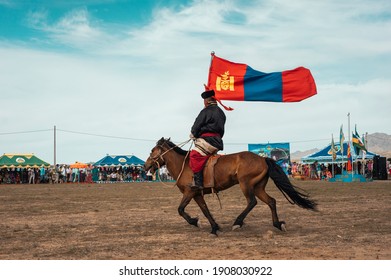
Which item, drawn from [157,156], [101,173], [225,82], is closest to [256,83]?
[225,82]

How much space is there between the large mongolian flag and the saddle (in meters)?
3.77

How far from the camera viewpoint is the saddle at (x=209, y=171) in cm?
1016

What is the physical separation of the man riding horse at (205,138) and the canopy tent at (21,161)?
4585cm


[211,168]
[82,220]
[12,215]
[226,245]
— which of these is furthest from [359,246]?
[12,215]

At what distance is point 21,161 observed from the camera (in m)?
52.9

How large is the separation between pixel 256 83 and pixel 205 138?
16.2 feet

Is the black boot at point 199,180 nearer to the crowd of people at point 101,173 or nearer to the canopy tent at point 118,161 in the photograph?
the crowd of people at point 101,173

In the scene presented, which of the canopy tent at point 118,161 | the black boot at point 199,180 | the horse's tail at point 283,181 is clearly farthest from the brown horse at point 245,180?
the canopy tent at point 118,161

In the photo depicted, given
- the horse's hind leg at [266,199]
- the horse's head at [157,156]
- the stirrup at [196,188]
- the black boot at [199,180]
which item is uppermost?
the horse's head at [157,156]

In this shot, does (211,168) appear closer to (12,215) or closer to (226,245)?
(226,245)

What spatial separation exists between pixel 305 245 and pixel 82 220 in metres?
6.59

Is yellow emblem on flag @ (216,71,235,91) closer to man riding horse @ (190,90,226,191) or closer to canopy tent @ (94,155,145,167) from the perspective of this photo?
man riding horse @ (190,90,226,191)

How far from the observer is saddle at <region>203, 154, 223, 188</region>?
1016 cm

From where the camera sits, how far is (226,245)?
8461 millimetres
